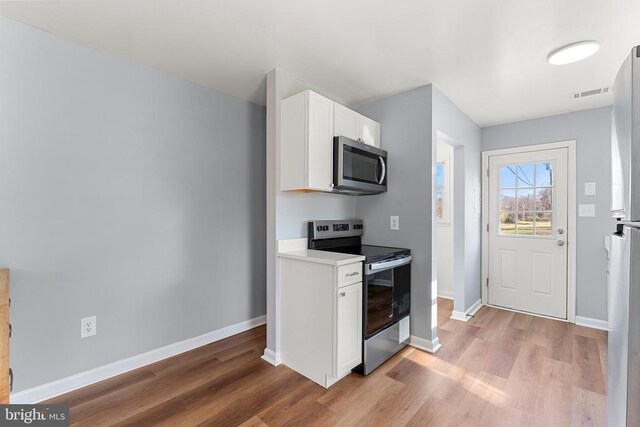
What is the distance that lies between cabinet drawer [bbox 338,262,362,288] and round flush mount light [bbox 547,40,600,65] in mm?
2071

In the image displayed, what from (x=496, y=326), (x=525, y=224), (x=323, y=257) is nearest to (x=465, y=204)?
(x=525, y=224)

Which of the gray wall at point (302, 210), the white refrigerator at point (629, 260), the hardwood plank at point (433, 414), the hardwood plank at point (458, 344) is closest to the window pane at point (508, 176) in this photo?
the hardwood plank at point (458, 344)

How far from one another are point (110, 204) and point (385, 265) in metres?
2.12

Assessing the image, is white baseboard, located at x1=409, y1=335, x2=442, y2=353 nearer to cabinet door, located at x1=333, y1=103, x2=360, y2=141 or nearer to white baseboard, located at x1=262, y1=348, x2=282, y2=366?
white baseboard, located at x1=262, y1=348, x2=282, y2=366

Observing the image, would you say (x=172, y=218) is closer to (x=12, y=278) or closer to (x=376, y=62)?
(x=12, y=278)

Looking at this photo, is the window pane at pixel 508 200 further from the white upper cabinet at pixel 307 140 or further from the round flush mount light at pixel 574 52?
the white upper cabinet at pixel 307 140

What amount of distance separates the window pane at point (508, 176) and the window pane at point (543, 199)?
28cm

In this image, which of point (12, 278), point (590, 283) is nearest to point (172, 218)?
point (12, 278)

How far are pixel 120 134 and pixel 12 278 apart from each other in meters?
1.13

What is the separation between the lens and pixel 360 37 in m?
1.99

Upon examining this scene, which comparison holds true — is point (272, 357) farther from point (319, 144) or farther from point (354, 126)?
point (354, 126)

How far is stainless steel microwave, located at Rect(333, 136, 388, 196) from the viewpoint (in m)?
2.40

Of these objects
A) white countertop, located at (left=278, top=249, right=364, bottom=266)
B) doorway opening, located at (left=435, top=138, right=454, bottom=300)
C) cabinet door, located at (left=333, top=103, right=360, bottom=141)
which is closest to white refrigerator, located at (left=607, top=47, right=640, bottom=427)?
white countertop, located at (left=278, top=249, right=364, bottom=266)

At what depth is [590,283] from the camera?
Result: 10.5ft
